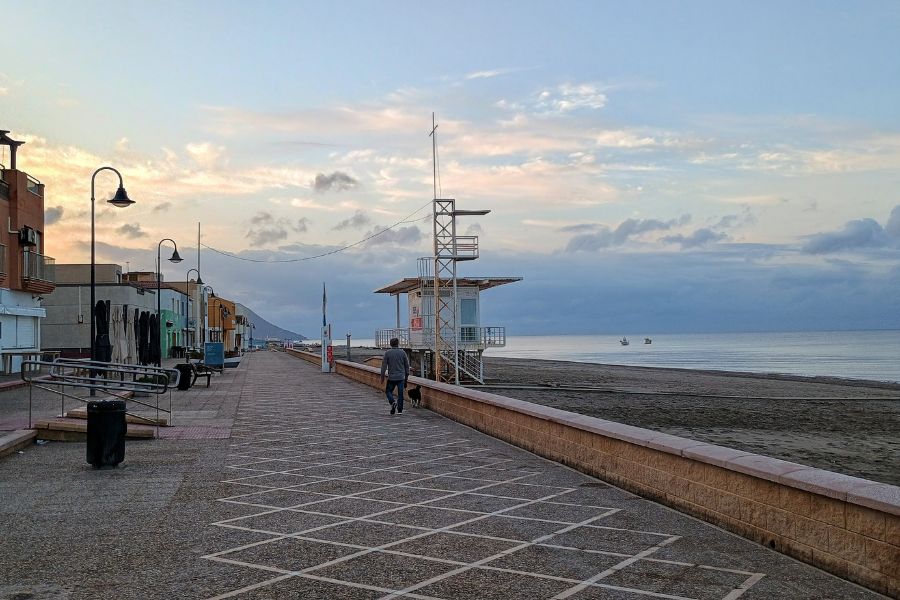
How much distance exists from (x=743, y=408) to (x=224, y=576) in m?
24.0

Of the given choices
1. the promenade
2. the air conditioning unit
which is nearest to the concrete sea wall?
the promenade

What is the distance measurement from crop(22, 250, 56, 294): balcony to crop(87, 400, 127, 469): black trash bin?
105 feet

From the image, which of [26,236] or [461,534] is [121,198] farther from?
[461,534]

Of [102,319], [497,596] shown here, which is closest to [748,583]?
[497,596]

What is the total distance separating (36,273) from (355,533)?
37.8 metres

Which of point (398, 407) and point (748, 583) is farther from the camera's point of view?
point (398, 407)

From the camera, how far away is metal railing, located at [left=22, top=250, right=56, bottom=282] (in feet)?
127

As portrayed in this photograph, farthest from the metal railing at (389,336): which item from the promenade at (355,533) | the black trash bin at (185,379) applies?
the promenade at (355,533)

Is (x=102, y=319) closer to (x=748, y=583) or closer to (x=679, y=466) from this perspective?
(x=679, y=466)

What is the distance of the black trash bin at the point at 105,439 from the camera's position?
9.91m

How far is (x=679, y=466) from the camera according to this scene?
7430mm

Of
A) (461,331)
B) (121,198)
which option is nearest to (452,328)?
(461,331)

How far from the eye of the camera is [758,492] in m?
6.23

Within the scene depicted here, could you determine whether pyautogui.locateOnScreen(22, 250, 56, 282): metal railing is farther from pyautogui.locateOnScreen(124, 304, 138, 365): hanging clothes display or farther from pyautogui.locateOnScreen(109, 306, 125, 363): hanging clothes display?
pyautogui.locateOnScreen(109, 306, 125, 363): hanging clothes display
